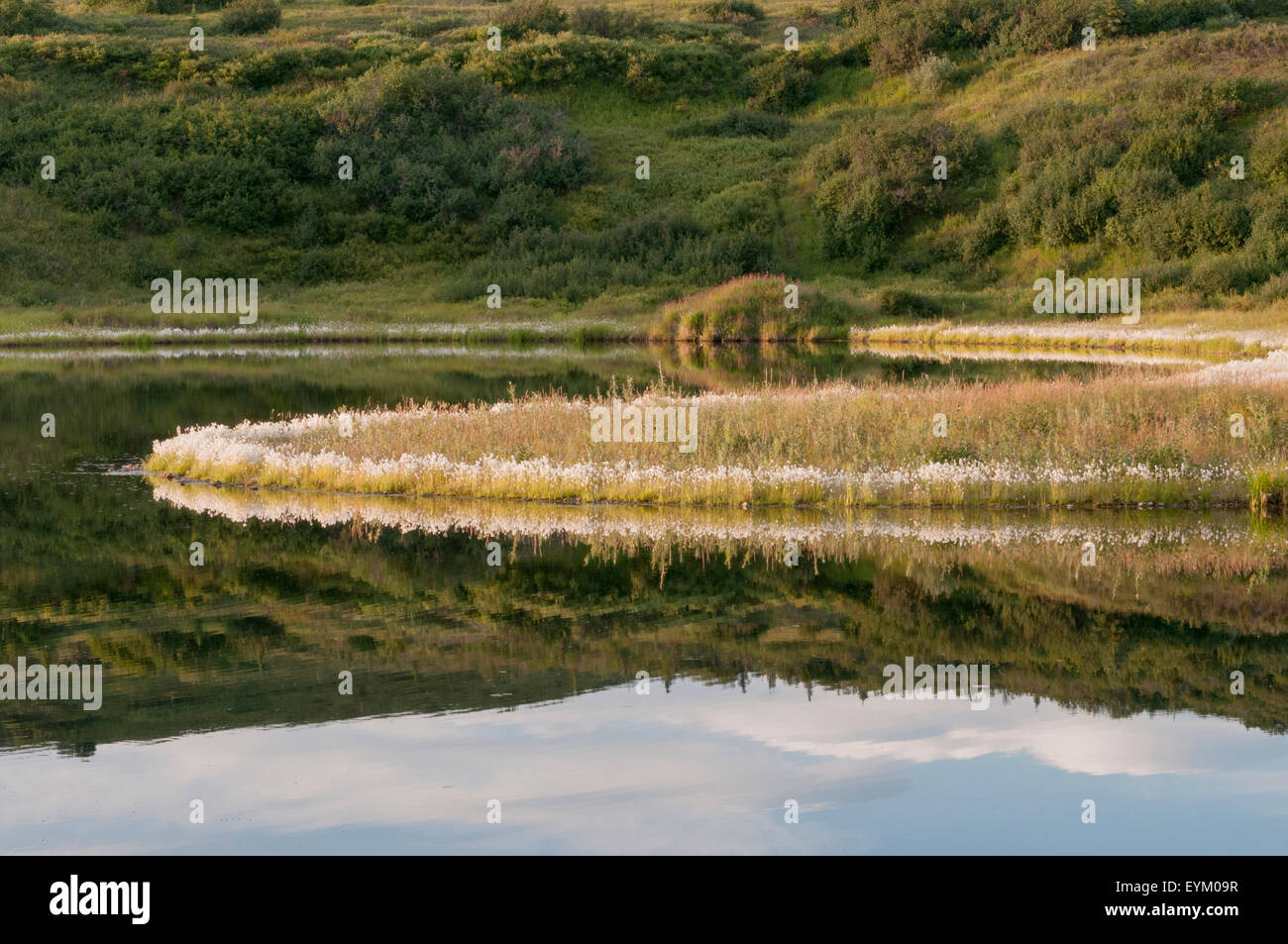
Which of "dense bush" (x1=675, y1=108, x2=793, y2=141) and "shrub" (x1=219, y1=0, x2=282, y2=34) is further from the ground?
"shrub" (x1=219, y1=0, x2=282, y2=34)

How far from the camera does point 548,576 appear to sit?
18250 mm

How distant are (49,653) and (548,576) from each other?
574 centimetres

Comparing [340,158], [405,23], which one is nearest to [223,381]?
[340,158]

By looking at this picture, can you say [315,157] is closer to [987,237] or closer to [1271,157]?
[987,237]

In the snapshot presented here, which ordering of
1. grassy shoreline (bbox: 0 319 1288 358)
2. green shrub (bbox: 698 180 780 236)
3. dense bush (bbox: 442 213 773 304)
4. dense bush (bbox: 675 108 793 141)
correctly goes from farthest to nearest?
dense bush (bbox: 675 108 793 141), green shrub (bbox: 698 180 780 236), dense bush (bbox: 442 213 773 304), grassy shoreline (bbox: 0 319 1288 358)

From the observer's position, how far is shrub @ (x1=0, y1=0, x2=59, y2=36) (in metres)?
105

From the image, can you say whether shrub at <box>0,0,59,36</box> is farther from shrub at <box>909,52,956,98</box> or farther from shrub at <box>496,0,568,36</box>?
shrub at <box>909,52,956,98</box>

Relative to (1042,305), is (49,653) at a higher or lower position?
lower

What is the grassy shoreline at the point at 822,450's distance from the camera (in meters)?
22.8

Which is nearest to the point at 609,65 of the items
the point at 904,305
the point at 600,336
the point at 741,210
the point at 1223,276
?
the point at 741,210

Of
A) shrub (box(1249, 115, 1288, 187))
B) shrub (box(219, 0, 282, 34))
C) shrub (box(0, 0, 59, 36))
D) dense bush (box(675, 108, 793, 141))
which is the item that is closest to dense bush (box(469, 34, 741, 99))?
dense bush (box(675, 108, 793, 141))

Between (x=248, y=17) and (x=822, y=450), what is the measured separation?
9965 cm

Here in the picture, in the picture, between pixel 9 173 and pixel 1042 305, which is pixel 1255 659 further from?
pixel 9 173

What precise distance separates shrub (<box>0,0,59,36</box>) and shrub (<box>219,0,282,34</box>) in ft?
40.6
